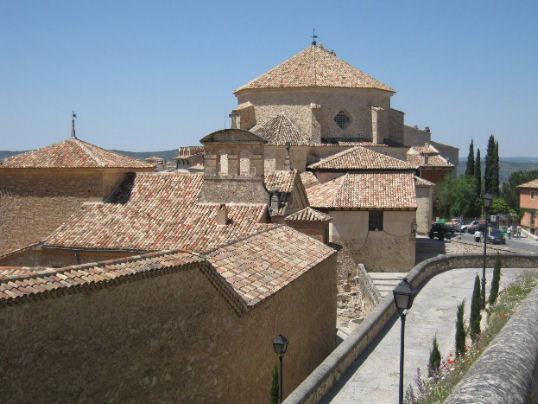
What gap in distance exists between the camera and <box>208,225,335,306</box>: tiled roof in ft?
31.1

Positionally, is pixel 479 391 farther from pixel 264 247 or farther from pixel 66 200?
pixel 66 200

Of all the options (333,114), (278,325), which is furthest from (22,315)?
(333,114)

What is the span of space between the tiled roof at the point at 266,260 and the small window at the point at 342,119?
1677 centimetres

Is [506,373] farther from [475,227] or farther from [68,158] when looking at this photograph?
[475,227]

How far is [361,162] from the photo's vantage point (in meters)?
24.7

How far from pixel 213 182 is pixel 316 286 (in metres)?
5.46

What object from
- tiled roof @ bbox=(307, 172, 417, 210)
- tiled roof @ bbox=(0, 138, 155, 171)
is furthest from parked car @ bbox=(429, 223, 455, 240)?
tiled roof @ bbox=(0, 138, 155, 171)

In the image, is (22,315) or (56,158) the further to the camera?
(56,158)

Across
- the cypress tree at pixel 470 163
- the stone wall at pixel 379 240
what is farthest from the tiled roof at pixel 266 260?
the cypress tree at pixel 470 163

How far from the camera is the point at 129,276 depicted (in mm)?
6742

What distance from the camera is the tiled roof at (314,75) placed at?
29.4 metres

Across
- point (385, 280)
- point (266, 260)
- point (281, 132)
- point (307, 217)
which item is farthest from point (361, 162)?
point (266, 260)

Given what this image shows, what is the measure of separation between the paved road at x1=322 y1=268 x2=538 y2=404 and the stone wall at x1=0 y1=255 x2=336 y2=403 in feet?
4.39

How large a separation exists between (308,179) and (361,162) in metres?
2.45
